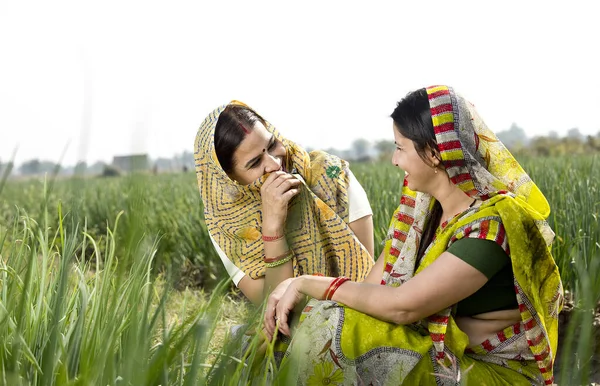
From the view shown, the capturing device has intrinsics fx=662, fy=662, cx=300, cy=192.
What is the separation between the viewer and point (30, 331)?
1.36 m

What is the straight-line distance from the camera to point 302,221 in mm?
2516

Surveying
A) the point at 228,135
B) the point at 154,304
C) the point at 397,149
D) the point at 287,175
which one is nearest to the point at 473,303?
the point at 397,149

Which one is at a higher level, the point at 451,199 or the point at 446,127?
the point at 446,127

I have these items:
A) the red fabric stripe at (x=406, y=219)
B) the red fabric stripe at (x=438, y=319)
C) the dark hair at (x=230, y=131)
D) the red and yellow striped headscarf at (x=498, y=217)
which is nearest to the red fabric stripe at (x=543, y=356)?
the red and yellow striped headscarf at (x=498, y=217)

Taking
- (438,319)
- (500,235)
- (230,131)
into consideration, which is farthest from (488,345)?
(230,131)

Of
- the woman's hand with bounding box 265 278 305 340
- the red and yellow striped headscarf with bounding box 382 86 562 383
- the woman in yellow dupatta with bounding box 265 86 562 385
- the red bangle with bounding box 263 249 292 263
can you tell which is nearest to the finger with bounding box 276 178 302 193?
the red bangle with bounding box 263 249 292 263

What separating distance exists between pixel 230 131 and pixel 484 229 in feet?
3.46

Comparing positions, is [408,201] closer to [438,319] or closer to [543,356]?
[438,319]

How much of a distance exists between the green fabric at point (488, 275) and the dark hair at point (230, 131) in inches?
38.5

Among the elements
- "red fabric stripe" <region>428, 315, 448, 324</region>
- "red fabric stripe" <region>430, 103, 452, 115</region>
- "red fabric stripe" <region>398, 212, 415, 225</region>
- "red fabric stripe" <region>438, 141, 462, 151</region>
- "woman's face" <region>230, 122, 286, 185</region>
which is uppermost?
"red fabric stripe" <region>430, 103, 452, 115</region>

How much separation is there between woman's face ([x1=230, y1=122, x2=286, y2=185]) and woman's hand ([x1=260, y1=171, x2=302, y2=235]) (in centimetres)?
5

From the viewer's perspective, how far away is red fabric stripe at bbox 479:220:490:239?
1598 mm

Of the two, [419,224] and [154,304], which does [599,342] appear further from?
[154,304]

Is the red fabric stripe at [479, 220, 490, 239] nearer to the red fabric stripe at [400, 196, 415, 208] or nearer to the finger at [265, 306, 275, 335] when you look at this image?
the red fabric stripe at [400, 196, 415, 208]
